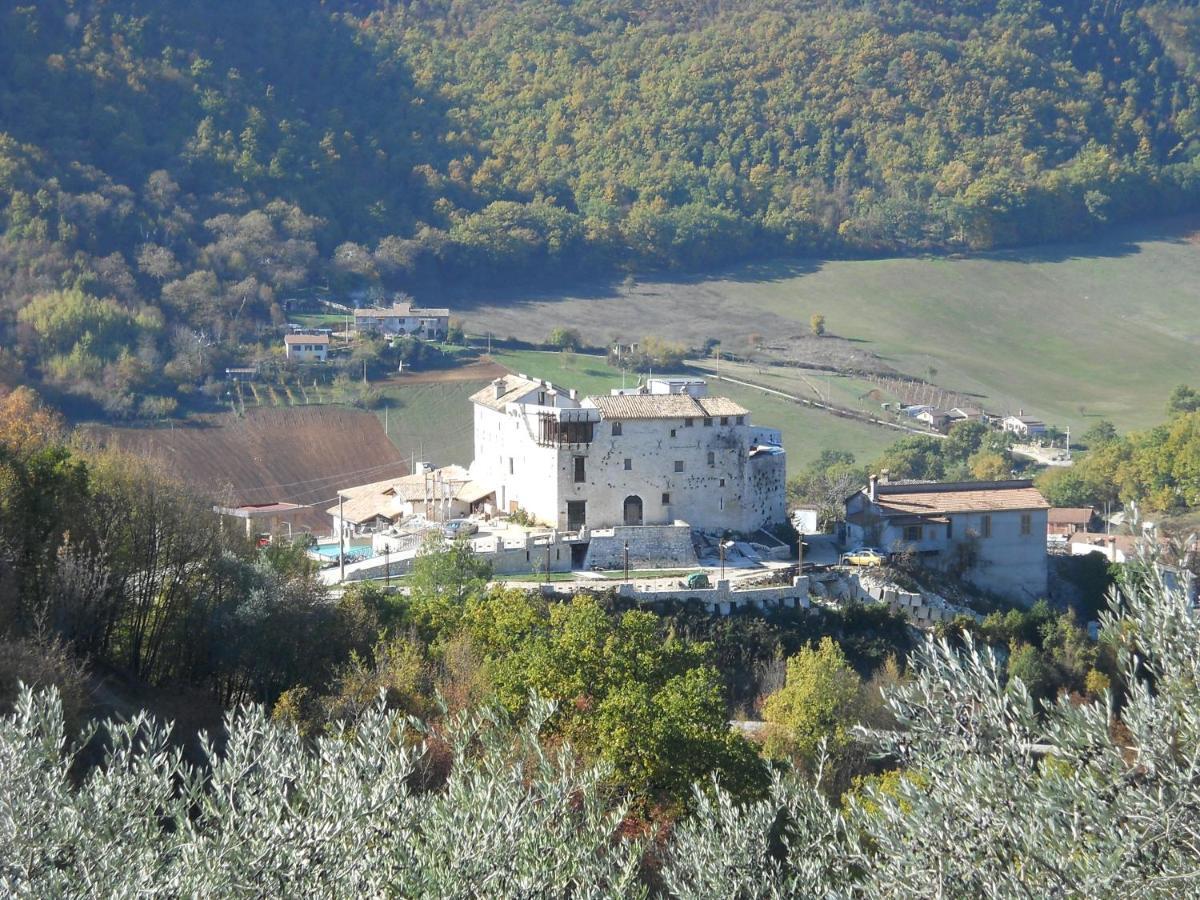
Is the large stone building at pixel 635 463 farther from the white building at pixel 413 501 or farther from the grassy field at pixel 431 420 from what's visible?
the grassy field at pixel 431 420

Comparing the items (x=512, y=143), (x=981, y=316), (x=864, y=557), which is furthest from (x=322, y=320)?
(x=864, y=557)

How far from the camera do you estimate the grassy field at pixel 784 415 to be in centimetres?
8412

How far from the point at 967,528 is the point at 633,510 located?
10.3 m

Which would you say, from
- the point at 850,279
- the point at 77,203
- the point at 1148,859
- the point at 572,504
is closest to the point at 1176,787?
the point at 1148,859

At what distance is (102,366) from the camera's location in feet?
297

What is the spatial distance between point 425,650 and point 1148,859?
24.0m

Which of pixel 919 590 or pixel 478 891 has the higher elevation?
pixel 478 891

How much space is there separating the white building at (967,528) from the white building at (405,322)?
4847 cm

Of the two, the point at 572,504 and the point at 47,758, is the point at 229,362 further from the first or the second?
the point at 47,758

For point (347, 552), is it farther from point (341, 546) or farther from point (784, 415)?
point (784, 415)

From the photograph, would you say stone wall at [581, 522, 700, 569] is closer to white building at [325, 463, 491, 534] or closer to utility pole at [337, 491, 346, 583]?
white building at [325, 463, 491, 534]

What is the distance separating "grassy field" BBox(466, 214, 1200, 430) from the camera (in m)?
105

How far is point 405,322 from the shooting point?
326 feet

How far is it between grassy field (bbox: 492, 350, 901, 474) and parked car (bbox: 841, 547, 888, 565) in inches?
1103
